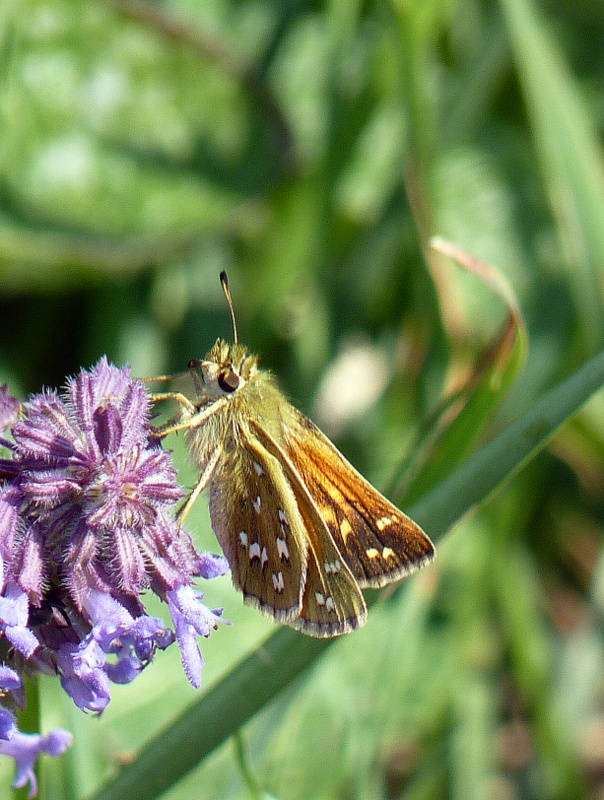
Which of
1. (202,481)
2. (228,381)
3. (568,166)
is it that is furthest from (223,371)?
(568,166)

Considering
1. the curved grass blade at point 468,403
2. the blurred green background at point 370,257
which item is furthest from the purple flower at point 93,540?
the blurred green background at point 370,257

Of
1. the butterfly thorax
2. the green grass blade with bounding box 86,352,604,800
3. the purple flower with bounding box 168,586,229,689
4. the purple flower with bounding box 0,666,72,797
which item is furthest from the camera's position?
the butterfly thorax

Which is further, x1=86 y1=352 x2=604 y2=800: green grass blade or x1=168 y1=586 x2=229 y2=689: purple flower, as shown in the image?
x1=86 y1=352 x2=604 y2=800: green grass blade

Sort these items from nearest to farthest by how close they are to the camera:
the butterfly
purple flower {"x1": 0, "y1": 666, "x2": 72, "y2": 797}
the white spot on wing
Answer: purple flower {"x1": 0, "y1": 666, "x2": 72, "y2": 797}
the butterfly
the white spot on wing

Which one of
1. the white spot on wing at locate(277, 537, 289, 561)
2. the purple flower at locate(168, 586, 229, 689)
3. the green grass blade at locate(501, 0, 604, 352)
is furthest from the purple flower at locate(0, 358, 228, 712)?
the green grass blade at locate(501, 0, 604, 352)

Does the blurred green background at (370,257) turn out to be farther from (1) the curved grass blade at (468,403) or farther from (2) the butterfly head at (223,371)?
(2) the butterfly head at (223,371)

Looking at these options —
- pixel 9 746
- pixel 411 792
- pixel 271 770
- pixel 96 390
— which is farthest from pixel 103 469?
pixel 411 792

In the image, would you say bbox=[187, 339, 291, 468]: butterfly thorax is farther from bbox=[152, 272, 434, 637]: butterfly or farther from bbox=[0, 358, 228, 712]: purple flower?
bbox=[0, 358, 228, 712]: purple flower

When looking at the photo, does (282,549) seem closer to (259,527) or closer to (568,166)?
(259,527)
